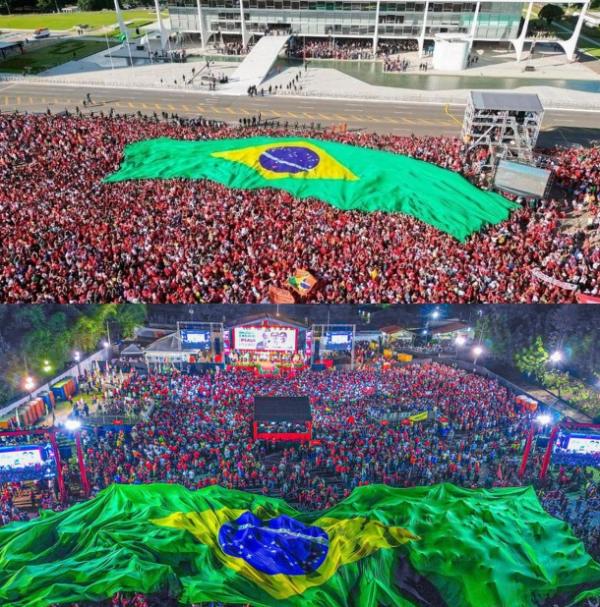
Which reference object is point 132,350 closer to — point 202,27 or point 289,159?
point 289,159

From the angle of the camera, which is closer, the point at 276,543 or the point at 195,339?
the point at 276,543

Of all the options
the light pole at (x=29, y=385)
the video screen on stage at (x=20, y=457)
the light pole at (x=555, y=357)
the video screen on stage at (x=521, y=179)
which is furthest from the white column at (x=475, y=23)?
the video screen on stage at (x=20, y=457)

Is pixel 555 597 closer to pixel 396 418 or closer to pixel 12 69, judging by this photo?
pixel 396 418

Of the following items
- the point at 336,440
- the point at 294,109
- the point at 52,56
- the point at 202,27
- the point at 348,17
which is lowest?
the point at 336,440

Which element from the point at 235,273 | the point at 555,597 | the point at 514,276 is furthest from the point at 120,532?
the point at 514,276

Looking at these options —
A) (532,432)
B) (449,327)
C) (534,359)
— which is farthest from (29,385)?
(534,359)

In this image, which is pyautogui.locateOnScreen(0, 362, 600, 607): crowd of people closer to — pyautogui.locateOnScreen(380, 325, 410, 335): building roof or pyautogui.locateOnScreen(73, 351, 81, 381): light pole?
pyautogui.locateOnScreen(73, 351, 81, 381): light pole
